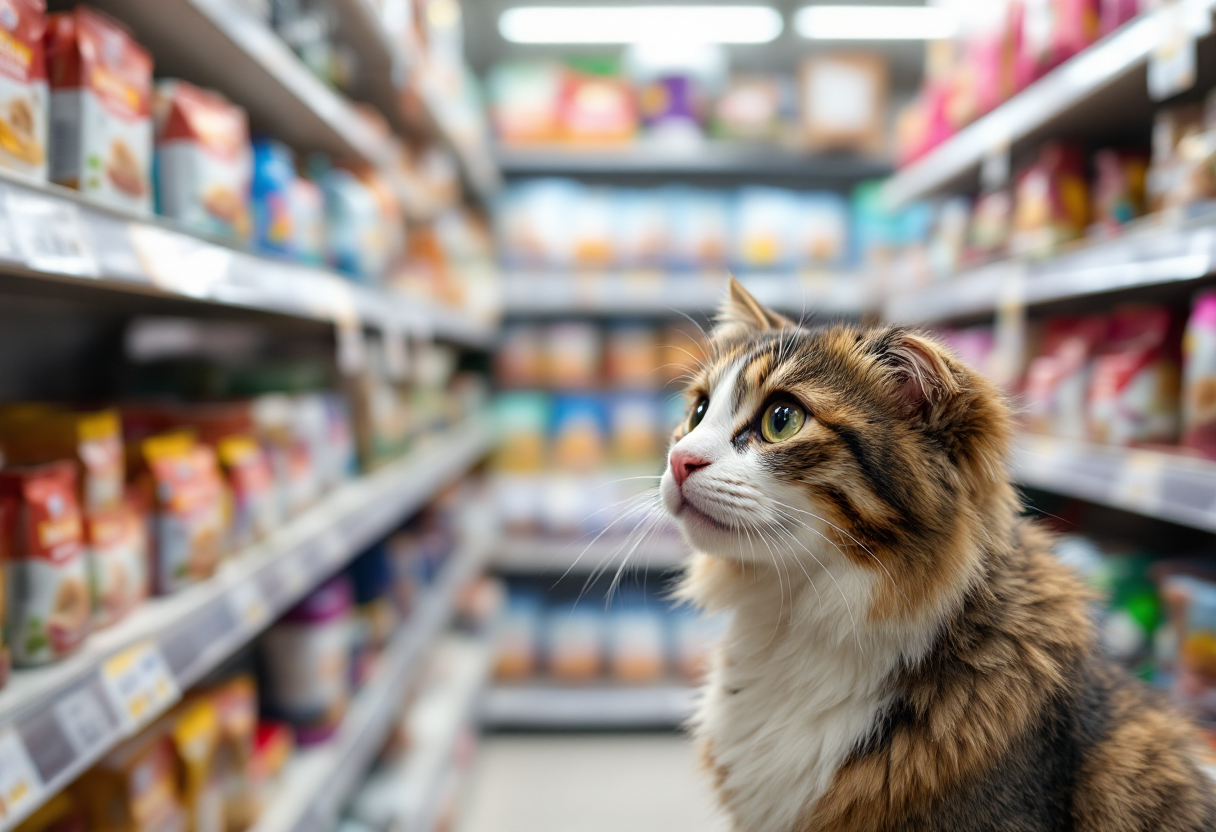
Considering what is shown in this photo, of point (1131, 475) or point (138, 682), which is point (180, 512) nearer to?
point (138, 682)

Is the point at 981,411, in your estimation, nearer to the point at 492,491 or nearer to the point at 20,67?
the point at 20,67

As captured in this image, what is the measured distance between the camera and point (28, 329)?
1256mm

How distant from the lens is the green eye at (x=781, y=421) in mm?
926

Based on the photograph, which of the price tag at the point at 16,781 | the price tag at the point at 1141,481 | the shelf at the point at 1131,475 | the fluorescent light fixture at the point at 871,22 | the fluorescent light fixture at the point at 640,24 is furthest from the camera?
the fluorescent light fixture at the point at 640,24

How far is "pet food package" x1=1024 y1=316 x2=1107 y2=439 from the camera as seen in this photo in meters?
1.69

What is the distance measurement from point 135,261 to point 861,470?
0.85 m

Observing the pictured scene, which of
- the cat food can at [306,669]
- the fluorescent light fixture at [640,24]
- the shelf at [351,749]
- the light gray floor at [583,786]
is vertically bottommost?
the light gray floor at [583,786]

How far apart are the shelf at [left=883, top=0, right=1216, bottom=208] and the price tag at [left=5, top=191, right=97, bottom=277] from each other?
1599 mm

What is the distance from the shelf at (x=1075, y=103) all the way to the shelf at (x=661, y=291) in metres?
0.78

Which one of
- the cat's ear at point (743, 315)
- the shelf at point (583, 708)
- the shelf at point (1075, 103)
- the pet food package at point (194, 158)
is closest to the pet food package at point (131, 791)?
the pet food package at point (194, 158)

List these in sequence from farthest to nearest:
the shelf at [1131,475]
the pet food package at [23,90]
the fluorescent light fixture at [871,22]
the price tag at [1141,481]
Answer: the fluorescent light fixture at [871,22]
the price tag at [1141,481]
the shelf at [1131,475]
the pet food package at [23,90]

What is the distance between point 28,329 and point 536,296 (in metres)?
2.12

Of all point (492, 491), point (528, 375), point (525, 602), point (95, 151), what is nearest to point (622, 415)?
point (528, 375)

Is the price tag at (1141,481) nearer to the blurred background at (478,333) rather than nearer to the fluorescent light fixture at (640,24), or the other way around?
the blurred background at (478,333)
